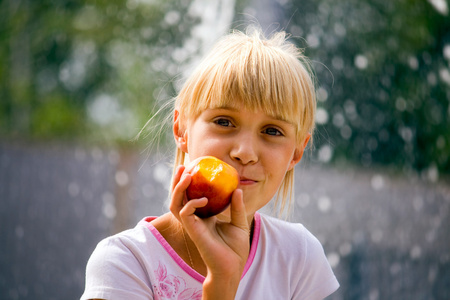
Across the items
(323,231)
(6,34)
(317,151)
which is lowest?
(323,231)

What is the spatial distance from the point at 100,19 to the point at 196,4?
22.0 inches

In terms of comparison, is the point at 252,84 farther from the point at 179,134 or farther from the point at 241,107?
the point at 179,134

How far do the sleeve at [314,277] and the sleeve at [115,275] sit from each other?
0.34 m

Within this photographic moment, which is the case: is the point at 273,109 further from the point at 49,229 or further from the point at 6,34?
the point at 6,34

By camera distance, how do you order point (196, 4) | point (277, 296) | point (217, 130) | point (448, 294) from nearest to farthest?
point (217, 130) < point (277, 296) < point (448, 294) < point (196, 4)

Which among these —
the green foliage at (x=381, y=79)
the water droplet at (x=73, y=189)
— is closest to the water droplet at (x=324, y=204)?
the green foliage at (x=381, y=79)

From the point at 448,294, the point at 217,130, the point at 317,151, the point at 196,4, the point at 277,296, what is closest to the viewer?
the point at 217,130

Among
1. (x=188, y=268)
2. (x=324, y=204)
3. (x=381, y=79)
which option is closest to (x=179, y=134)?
(x=188, y=268)

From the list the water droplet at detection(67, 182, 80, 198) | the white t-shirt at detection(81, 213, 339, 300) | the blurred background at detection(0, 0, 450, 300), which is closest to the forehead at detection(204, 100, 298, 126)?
the white t-shirt at detection(81, 213, 339, 300)

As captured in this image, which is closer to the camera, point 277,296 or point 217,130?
point 217,130

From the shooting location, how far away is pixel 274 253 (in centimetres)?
110

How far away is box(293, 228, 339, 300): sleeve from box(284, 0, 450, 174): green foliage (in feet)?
4.81

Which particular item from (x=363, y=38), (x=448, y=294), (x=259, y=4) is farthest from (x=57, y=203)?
(x=448, y=294)

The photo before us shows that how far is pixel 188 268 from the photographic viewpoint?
968mm
